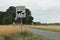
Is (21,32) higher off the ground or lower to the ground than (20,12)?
lower

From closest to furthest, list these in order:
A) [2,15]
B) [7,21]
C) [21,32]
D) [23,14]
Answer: [23,14] → [21,32] → [7,21] → [2,15]

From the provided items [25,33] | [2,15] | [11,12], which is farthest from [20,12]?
[11,12]

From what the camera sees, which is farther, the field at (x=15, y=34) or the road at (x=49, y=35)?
the road at (x=49, y=35)

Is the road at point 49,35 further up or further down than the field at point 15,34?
further down

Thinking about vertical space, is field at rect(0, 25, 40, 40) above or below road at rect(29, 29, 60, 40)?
above

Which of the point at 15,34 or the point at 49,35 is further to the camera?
the point at 49,35

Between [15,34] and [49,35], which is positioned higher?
[15,34]

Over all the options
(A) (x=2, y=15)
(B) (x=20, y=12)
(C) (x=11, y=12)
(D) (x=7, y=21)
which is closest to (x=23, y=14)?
(B) (x=20, y=12)

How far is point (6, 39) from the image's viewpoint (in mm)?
18453

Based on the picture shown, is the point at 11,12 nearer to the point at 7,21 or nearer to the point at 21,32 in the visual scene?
the point at 7,21

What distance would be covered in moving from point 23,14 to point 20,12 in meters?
0.30

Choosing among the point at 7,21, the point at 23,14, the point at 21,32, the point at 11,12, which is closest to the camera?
the point at 23,14

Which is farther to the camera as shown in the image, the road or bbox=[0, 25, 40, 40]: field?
the road

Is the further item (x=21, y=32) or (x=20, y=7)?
(x=21, y=32)
